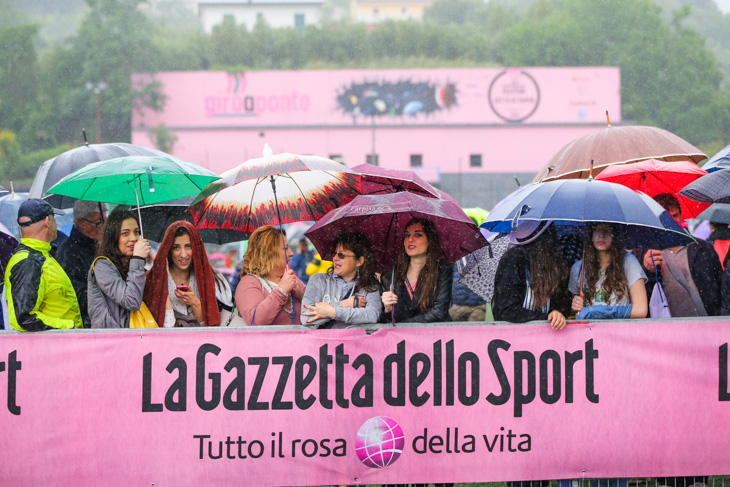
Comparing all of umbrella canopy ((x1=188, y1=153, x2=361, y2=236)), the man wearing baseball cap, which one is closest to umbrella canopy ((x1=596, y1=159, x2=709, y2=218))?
umbrella canopy ((x1=188, y1=153, x2=361, y2=236))

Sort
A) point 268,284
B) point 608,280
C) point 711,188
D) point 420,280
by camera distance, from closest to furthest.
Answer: point 608,280, point 420,280, point 268,284, point 711,188

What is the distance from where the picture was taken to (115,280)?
188 inches

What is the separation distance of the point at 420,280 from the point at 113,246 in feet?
6.07

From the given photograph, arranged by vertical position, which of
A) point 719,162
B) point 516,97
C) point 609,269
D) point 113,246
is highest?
point 516,97


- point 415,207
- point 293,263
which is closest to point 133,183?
point 415,207

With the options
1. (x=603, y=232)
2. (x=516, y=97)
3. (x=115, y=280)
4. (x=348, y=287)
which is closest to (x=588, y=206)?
(x=603, y=232)

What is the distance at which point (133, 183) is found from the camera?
5.84 metres

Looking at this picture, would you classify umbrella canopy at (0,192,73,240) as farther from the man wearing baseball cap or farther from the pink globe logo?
the pink globe logo

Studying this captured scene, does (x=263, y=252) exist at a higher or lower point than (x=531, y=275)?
higher

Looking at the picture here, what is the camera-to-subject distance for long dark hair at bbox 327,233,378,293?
483 cm

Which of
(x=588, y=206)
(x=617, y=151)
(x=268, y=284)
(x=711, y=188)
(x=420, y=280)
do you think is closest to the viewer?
(x=588, y=206)

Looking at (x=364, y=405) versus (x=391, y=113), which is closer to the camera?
(x=364, y=405)

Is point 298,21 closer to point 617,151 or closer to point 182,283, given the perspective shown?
point 617,151

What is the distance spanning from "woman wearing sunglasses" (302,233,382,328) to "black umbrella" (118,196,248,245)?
4.70 ft
